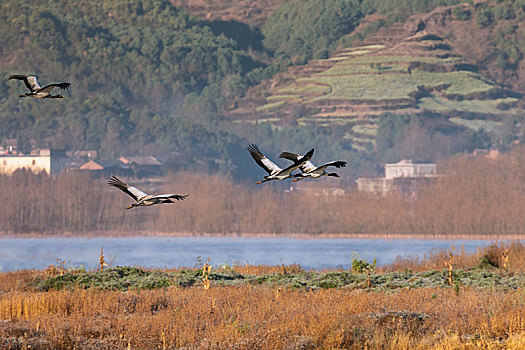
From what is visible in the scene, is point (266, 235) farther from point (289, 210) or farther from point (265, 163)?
point (265, 163)

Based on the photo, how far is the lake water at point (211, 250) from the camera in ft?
353

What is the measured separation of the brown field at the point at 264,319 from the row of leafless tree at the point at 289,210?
122692 millimetres

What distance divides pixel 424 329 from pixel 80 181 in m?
171

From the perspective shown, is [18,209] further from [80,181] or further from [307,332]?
[307,332]

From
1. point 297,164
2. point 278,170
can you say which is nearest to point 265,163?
point 278,170

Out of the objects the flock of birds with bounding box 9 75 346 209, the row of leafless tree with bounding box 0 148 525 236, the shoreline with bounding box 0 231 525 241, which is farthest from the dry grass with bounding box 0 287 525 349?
the row of leafless tree with bounding box 0 148 525 236

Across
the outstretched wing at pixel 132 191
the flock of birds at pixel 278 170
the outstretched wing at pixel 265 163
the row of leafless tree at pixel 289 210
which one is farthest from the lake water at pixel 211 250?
the outstretched wing at pixel 265 163

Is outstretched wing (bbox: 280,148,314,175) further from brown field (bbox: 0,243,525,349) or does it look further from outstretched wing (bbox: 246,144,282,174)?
brown field (bbox: 0,243,525,349)

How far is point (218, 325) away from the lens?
84.0 feet

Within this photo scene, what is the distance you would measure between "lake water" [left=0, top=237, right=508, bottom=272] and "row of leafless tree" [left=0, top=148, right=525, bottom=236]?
10.6 feet

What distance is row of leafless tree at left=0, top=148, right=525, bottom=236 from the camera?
15525 cm

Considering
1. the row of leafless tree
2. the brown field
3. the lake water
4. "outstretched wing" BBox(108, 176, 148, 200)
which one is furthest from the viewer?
the row of leafless tree

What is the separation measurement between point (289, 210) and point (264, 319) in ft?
515

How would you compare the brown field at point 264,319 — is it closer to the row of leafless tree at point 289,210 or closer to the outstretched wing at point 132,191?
the outstretched wing at point 132,191
